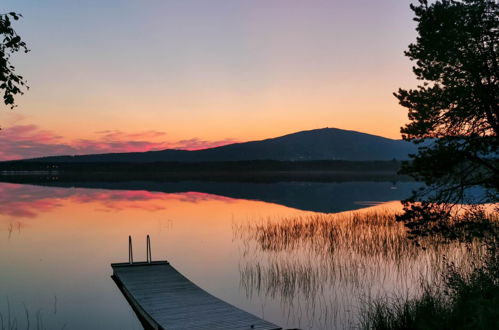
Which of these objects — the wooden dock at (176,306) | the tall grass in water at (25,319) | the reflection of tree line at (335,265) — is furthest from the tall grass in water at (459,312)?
the tall grass in water at (25,319)

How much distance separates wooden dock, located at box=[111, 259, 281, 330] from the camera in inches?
451

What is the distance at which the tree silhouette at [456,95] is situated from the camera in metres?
14.3

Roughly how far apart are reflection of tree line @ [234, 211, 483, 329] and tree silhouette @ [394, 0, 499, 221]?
9.40 ft

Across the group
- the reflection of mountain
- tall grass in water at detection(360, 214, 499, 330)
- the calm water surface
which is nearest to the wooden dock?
the calm water surface

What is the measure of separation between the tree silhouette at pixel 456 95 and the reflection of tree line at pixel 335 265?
2.87m

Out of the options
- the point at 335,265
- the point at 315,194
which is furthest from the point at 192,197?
the point at 335,265

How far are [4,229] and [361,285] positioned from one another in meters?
30.1

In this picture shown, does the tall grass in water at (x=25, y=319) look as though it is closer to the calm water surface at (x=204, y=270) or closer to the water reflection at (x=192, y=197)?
the calm water surface at (x=204, y=270)

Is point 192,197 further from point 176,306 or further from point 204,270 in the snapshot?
point 176,306

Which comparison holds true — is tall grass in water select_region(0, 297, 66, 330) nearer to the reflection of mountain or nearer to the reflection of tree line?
the reflection of tree line

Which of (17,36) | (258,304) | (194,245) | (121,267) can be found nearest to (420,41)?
(258,304)

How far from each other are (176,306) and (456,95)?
1104 centimetres

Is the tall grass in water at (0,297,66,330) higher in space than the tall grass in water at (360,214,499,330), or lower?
lower

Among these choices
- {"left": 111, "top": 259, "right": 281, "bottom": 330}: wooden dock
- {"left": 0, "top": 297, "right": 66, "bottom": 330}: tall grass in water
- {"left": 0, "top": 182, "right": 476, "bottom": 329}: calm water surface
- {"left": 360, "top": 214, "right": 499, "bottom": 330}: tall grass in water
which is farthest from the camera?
{"left": 0, "top": 182, "right": 476, "bottom": 329}: calm water surface
